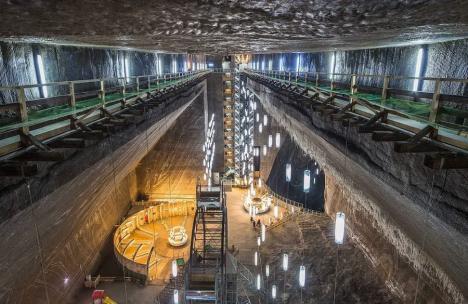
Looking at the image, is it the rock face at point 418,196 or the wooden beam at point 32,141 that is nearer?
the rock face at point 418,196

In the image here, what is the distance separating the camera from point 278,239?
13578 millimetres

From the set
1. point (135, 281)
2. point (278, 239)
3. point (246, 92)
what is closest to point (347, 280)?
point (278, 239)

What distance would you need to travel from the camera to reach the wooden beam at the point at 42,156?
8.43ft

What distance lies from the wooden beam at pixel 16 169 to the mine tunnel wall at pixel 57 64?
→ 321cm

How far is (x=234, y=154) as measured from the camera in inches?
906

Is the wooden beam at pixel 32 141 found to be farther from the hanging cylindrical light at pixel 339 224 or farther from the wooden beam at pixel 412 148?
the hanging cylindrical light at pixel 339 224

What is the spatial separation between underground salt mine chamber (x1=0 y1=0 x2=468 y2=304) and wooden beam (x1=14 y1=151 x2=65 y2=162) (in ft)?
0.05

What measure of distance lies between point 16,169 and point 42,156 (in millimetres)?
378


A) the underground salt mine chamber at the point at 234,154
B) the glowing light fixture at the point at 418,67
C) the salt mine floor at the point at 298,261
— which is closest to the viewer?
the underground salt mine chamber at the point at 234,154

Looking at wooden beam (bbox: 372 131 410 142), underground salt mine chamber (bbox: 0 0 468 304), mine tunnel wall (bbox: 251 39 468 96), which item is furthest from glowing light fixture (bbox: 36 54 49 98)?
mine tunnel wall (bbox: 251 39 468 96)

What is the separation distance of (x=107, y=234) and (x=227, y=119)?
1208 cm

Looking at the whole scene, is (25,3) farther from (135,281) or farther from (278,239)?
(278,239)

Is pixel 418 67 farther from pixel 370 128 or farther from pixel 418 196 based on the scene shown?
pixel 418 196

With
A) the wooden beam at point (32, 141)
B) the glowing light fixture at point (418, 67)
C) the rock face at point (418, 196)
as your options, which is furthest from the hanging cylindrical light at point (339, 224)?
the wooden beam at point (32, 141)
